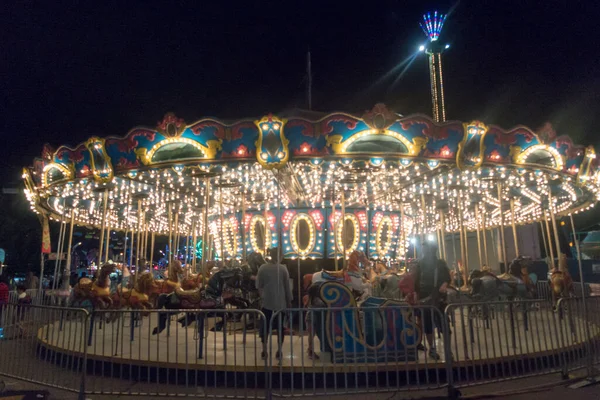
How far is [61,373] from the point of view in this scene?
19.9ft

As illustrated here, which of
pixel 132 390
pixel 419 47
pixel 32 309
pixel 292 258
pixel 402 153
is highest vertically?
pixel 419 47

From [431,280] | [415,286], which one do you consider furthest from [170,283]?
[431,280]

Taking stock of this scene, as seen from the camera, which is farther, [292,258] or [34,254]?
[34,254]

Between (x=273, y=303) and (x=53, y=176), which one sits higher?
(x=53, y=176)

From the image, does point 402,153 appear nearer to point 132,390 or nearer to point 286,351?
point 286,351

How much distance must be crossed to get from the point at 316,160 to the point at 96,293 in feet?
16.8

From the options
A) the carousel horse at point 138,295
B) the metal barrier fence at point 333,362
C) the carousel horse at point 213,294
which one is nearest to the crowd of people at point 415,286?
the metal barrier fence at point 333,362

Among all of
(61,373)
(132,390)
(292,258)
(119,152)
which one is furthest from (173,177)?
(132,390)

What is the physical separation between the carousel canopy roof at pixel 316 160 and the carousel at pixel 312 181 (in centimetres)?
2

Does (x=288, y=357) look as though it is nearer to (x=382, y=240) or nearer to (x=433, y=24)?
(x=382, y=240)

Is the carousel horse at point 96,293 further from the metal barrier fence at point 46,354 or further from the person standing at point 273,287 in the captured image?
the person standing at point 273,287

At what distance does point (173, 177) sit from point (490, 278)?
24.9ft

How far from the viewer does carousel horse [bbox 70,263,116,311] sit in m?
8.65

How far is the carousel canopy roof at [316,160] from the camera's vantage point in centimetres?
741
